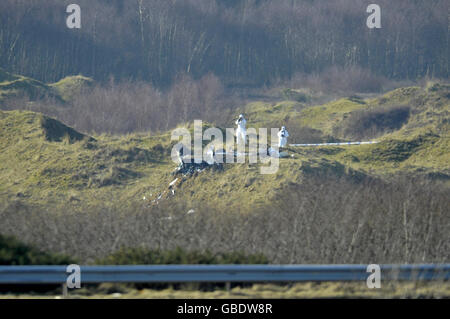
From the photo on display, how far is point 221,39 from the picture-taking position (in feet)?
210

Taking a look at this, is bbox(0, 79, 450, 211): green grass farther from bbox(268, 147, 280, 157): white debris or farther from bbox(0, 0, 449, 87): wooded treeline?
bbox(0, 0, 449, 87): wooded treeline

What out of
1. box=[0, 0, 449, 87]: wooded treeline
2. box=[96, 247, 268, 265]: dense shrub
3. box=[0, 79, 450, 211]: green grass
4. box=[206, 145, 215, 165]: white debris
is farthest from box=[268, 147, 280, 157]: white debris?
box=[0, 0, 449, 87]: wooded treeline

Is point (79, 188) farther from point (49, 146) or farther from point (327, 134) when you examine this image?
point (327, 134)

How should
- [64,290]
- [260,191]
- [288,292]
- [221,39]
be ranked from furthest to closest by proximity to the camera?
1. [221,39]
2. [260,191]
3. [288,292]
4. [64,290]

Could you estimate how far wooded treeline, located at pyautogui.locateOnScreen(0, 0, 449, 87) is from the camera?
2298 inches

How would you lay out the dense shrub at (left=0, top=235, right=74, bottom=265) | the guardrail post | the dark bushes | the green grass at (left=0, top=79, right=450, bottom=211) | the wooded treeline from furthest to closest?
the wooded treeline < the green grass at (left=0, top=79, right=450, bottom=211) < the dark bushes < the dense shrub at (left=0, top=235, right=74, bottom=265) < the guardrail post

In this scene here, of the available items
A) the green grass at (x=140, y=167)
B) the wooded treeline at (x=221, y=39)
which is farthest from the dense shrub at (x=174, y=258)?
the wooded treeline at (x=221, y=39)

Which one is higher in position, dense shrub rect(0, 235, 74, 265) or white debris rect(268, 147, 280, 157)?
white debris rect(268, 147, 280, 157)

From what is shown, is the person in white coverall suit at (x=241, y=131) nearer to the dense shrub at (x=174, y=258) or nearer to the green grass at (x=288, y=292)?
the dense shrub at (x=174, y=258)

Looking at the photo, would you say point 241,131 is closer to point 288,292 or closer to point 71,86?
point 288,292

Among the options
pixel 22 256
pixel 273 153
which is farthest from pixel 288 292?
pixel 273 153

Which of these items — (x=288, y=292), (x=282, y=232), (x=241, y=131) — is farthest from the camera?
(x=241, y=131)

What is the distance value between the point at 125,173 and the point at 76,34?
1594 inches

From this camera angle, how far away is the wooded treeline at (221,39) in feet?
192
